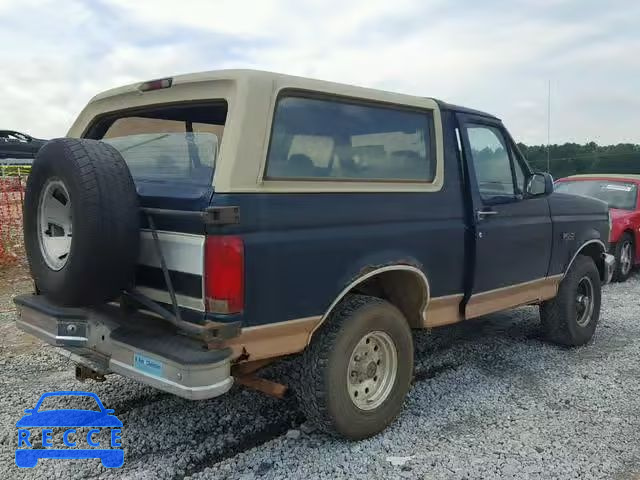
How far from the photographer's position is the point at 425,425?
374 centimetres

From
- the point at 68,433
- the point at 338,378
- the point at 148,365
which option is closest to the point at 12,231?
the point at 68,433

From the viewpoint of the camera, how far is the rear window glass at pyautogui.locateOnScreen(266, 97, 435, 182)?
3.12 m

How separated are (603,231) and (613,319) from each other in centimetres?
139

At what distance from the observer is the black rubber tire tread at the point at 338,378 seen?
325 centimetres

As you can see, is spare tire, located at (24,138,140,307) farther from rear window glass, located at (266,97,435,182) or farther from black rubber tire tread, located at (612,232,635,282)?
black rubber tire tread, located at (612,232,635,282)

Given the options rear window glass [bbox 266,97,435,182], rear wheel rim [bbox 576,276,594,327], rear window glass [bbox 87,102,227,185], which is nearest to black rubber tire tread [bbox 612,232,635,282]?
rear wheel rim [bbox 576,276,594,327]

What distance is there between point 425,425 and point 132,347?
192 cm

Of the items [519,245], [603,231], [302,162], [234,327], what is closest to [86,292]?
[234,327]

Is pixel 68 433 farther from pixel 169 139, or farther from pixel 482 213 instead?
pixel 482 213

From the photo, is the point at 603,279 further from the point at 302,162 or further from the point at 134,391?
the point at 134,391

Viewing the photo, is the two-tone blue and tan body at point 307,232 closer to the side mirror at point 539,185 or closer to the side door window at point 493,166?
the side door window at point 493,166

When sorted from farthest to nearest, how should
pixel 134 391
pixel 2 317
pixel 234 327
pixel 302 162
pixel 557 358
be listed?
pixel 2 317 < pixel 557 358 < pixel 134 391 < pixel 302 162 < pixel 234 327

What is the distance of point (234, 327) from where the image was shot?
2.81 m

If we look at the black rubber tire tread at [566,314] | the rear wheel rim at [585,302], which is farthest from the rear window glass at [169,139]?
the rear wheel rim at [585,302]
